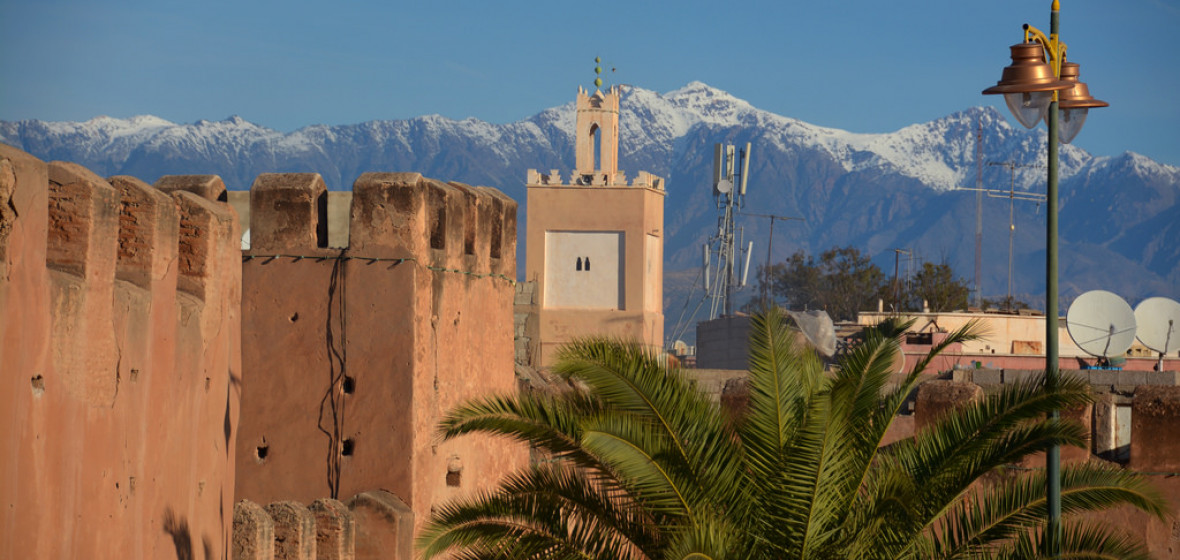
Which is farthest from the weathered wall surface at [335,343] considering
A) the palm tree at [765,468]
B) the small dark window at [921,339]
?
the small dark window at [921,339]

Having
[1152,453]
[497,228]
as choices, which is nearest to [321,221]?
[497,228]

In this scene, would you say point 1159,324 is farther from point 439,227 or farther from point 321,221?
point 321,221

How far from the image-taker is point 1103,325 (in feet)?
79.7

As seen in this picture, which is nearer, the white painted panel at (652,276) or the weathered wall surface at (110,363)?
the weathered wall surface at (110,363)

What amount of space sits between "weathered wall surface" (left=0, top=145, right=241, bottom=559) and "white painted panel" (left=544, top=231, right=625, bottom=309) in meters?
45.3

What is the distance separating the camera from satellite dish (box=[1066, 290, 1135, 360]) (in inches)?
944

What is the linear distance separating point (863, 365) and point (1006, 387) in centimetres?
90

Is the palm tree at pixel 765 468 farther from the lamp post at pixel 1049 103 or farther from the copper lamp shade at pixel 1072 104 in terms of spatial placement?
the copper lamp shade at pixel 1072 104

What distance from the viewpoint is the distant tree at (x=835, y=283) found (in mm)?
79375

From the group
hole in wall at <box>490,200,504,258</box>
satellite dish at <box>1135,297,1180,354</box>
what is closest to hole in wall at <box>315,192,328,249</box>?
hole in wall at <box>490,200,504,258</box>

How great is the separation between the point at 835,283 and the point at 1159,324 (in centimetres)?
5895

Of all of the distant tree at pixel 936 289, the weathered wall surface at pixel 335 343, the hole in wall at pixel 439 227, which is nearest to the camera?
the weathered wall surface at pixel 335 343

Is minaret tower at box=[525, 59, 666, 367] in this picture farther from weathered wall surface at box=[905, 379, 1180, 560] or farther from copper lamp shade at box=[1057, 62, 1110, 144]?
copper lamp shade at box=[1057, 62, 1110, 144]

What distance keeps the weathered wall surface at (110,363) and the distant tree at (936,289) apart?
60958mm
